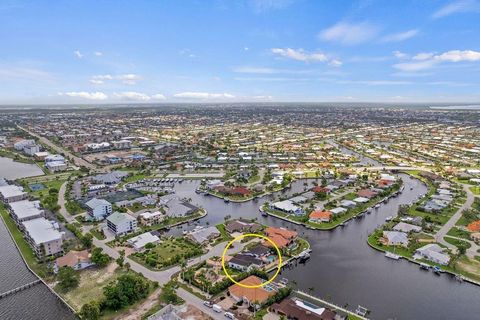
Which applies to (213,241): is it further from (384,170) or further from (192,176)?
(384,170)

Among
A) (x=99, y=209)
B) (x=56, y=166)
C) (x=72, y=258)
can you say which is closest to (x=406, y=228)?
(x=72, y=258)

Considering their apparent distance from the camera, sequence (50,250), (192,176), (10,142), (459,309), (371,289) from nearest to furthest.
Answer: (459,309), (371,289), (50,250), (192,176), (10,142)

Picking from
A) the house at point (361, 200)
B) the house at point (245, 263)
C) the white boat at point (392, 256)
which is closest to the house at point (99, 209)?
the house at point (245, 263)

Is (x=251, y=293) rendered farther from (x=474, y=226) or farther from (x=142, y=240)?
(x=474, y=226)

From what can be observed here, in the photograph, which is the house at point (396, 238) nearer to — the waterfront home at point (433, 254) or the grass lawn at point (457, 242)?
the waterfront home at point (433, 254)

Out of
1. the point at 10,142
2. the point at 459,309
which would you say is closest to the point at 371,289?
the point at 459,309

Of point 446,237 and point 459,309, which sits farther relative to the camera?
point 446,237
